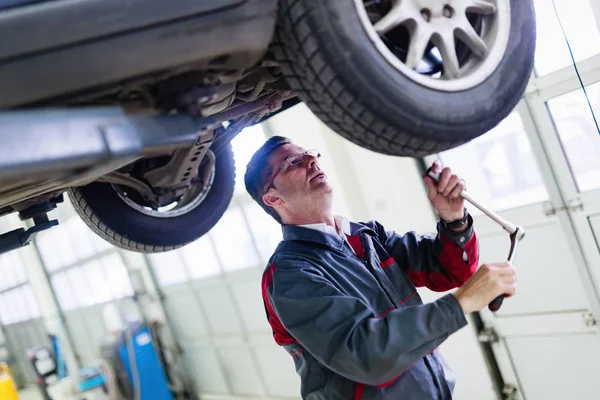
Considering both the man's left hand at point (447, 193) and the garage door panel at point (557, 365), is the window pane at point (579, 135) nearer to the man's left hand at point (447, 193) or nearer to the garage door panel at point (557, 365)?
the garage door panel at point (557, 365)

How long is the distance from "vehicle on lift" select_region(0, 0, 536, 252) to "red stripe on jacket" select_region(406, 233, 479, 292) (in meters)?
0.63

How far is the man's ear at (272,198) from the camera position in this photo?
1.83 m

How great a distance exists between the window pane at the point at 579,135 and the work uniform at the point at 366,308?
1.34 m

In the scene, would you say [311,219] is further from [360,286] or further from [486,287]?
[486,287]

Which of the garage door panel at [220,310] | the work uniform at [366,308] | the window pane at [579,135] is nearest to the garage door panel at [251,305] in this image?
the garage door panel at [220,310]

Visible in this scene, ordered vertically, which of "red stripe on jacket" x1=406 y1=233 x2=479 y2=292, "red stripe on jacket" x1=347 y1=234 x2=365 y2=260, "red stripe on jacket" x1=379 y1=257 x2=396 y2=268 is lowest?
"red stripe on jacket" x1=406 y1=233 x2=479 y2=292

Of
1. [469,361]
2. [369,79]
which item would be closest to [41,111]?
[369,79]

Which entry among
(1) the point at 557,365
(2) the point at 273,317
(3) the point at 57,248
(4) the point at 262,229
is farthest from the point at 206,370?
(2) the point at 273,317

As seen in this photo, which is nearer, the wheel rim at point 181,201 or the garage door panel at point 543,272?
the wheel rim at point 181,201

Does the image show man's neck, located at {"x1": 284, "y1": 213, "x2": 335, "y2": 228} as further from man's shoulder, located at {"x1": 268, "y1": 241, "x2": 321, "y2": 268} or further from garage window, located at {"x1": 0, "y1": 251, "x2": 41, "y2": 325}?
garage window, located at {"x1": 0, "y1": 251, "x2": 41, "y2": 325}

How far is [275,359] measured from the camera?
16.3 ft

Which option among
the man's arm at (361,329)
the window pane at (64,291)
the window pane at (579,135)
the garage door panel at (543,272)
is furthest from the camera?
the window pane at (64,291)

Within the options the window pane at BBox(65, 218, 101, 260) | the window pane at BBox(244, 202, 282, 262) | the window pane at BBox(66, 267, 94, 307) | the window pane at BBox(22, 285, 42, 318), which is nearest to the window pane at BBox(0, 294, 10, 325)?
the window pane at BBox(22, 285, 42, 318)

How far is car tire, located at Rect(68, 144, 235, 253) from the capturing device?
1.79 meters
